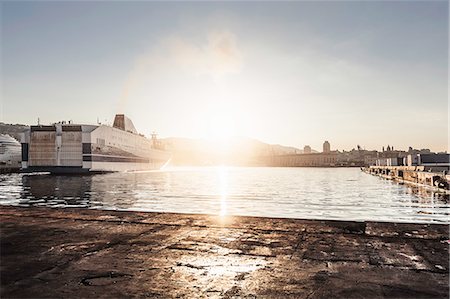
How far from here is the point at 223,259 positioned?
4938 mm

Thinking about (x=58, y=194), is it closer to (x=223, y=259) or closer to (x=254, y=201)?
(x=254, y=201)

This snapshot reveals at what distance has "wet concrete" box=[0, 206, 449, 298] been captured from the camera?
3758 millimetres

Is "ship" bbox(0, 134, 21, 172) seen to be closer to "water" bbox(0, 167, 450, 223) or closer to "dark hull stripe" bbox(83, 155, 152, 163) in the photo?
"dark hull stripe" bbox(83, 155, 152, 163)

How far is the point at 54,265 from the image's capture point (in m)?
4.61

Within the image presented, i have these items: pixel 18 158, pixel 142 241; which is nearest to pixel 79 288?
pixel 142 241

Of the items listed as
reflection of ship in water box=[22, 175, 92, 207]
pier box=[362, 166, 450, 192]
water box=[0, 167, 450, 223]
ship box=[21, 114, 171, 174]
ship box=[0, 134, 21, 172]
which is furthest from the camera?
ship box=[0, 134, 21, 172]

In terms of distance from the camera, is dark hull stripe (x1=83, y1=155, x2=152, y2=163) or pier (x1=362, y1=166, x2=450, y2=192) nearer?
pier (x1=362, y1=166, x2=450, y2=192)

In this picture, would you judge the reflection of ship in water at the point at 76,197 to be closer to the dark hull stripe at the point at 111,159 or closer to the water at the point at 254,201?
the water at the point at 254,201

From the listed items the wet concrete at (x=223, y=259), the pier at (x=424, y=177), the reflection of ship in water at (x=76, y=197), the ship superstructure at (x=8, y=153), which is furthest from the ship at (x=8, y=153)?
the wet concrete at (x=223, y=259)

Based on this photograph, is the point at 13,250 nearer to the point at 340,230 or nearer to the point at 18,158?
the point at 340,230

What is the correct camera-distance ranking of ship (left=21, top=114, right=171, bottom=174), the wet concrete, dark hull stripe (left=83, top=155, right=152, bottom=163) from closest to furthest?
the wet concrete, ship (left=21, top=114, right=171, bottom=174), dark hull stripe (left=83, top=155, right=152, bottom=163)

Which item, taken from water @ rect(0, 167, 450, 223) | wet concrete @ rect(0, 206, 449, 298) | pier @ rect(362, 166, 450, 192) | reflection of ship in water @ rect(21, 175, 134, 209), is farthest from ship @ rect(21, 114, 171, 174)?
wet concrete @ rect(0, 206, 449, 298)

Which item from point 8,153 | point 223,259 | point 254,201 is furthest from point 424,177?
point 8,153

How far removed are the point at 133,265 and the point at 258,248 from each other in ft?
6.52
